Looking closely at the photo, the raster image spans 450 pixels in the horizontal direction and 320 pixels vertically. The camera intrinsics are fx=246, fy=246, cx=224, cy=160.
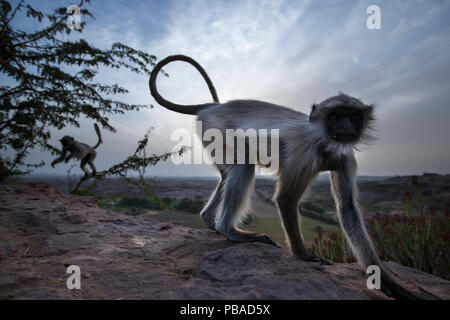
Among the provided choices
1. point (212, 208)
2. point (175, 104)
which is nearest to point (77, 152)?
point (175, 104)

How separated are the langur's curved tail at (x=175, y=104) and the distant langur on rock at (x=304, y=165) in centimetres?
59

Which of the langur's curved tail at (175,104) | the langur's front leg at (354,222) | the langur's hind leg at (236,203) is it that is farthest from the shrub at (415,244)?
the langur's curved tail at (175,104)

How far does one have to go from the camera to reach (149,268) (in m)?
1.65

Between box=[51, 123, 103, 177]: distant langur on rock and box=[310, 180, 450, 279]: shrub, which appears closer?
box=[310, 180, 450, 279]: shrub

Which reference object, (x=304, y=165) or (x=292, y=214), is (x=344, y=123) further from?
(x=292, y=214)

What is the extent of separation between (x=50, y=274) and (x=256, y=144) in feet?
6.03

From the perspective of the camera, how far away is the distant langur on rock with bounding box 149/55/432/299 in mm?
2139

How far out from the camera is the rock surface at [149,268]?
123 cm

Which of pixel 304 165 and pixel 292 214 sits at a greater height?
pixel 304 165

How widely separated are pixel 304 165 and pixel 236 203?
708 mm

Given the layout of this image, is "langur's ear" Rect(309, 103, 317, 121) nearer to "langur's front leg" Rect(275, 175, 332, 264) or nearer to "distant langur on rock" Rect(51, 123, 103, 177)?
"langur's front leg" Rect(275, 175, 332, 264)

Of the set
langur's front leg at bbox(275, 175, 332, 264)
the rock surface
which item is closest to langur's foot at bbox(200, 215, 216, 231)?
the rock surface
